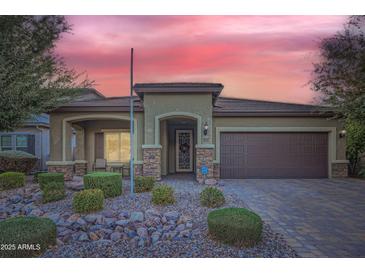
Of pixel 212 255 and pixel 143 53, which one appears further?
pixel 143 53

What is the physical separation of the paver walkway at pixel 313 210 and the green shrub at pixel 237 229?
0.64 metres

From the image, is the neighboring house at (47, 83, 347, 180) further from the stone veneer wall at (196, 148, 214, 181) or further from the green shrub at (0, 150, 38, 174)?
the green shrub at (0, 150, 38, 174)

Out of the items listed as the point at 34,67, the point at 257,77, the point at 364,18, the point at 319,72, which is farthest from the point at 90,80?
the point at 364,18

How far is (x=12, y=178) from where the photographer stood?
7449mm

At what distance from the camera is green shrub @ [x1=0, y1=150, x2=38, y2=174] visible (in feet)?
35.0

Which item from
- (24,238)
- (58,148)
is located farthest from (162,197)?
(58,148)

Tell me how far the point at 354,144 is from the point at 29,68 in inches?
435

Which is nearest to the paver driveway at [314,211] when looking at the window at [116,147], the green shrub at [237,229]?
the green shrub at [237,229]

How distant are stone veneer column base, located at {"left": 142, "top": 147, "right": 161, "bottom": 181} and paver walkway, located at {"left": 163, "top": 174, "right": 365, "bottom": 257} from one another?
1341 millimetres

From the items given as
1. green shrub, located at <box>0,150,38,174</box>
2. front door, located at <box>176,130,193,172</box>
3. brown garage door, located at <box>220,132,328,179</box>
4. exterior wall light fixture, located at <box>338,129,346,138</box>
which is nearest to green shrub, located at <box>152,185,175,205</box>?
brown garage door, located at <box>220,132,328,179</box>

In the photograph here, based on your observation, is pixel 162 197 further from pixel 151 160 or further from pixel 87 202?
pixel 151 160

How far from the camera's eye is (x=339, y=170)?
9.54 m

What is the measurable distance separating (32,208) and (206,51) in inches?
206
